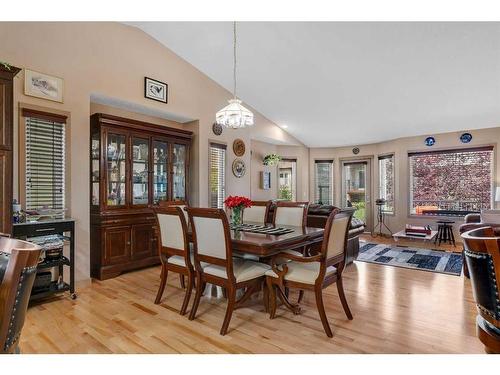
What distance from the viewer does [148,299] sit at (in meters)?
3.09

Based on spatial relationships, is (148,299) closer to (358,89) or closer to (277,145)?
(358,89)

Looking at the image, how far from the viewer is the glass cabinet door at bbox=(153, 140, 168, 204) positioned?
4.40 meters

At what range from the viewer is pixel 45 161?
337 cm

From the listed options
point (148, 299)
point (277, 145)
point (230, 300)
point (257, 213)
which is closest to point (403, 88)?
point (257, 213)

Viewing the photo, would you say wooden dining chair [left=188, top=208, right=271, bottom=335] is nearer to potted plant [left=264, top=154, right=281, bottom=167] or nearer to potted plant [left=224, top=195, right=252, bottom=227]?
potted plant [left=224, top=195, right=252, bottom=227]

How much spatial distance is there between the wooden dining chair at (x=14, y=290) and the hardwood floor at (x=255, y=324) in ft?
4.09

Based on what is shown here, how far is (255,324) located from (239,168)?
12.3 feet

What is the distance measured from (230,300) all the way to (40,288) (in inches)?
84.1

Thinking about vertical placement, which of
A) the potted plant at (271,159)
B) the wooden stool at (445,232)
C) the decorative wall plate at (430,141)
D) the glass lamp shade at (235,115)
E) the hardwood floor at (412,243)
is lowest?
the hardwood floor at (412,243)

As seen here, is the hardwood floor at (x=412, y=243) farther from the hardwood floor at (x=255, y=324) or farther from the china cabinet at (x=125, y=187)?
the china cabinet at (x=125, y=187)

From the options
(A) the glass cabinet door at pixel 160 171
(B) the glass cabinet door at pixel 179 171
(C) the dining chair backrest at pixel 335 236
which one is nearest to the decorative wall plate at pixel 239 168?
(B) the glass cabinet door at pixel 179 171

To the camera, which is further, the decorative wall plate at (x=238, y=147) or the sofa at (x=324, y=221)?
the decorative wall plate at (x=238, y=147)

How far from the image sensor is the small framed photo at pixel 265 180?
7.47 meters

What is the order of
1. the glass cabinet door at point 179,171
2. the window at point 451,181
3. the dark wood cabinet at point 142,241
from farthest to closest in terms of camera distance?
the window at point 451,181 → the glass cabinet door at point 179,171 → the dark wood cabinet at point 142,241
